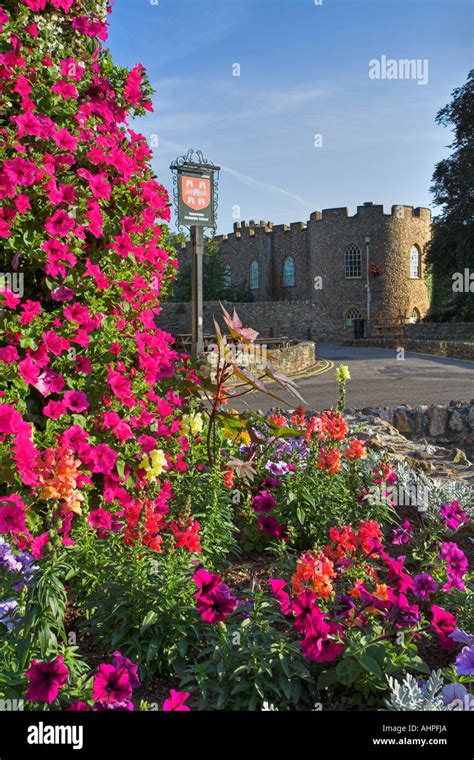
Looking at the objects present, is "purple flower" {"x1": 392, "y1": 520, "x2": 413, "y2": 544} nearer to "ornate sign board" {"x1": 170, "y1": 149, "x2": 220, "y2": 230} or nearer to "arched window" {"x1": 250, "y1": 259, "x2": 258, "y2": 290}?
"ornate sign board" {"x1": 170, "y1": 149, "x2": 220, "y2": 230}

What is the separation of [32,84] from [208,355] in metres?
13.3

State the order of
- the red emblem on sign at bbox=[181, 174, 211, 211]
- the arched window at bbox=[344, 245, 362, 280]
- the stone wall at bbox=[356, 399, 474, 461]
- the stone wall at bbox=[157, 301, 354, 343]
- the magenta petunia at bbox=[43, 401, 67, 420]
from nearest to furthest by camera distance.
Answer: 1. the magenta petunia at bbox=[43, 401, 67, 420]
2. the stone wall at bbox=[356, 399, 474, 461]
3. the red emblem on sign at bbox=[181, 174, 211, 211]
4. the stone wall at bbox=[157, 301, 354, 343]
5. the arched window at bbox=[344, 245, 362, 280]

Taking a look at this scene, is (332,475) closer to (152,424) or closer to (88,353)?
(152,424)

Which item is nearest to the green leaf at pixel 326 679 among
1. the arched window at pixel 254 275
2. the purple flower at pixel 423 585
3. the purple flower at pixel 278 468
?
the purple flower at pixel 423 585

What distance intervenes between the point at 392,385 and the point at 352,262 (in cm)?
2769

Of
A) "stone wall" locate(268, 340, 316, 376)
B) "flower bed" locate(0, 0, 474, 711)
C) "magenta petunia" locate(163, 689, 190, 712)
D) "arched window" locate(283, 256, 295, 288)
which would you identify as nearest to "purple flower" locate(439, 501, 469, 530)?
"flower bed" locate(0, 0, 474, 711)

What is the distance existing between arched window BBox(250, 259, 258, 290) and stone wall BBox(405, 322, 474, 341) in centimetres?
1585

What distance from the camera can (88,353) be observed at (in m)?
3.30

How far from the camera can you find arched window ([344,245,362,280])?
4091 centimetres

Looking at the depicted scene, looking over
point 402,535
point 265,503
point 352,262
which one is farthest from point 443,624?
point 352,262

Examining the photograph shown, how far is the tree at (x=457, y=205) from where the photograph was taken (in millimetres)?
33219

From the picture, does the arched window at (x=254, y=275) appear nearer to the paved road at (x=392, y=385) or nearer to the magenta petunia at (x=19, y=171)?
the paved road at (x=392, y=385)

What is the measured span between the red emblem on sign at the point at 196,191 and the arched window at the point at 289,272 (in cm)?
3181

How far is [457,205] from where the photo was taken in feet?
112
